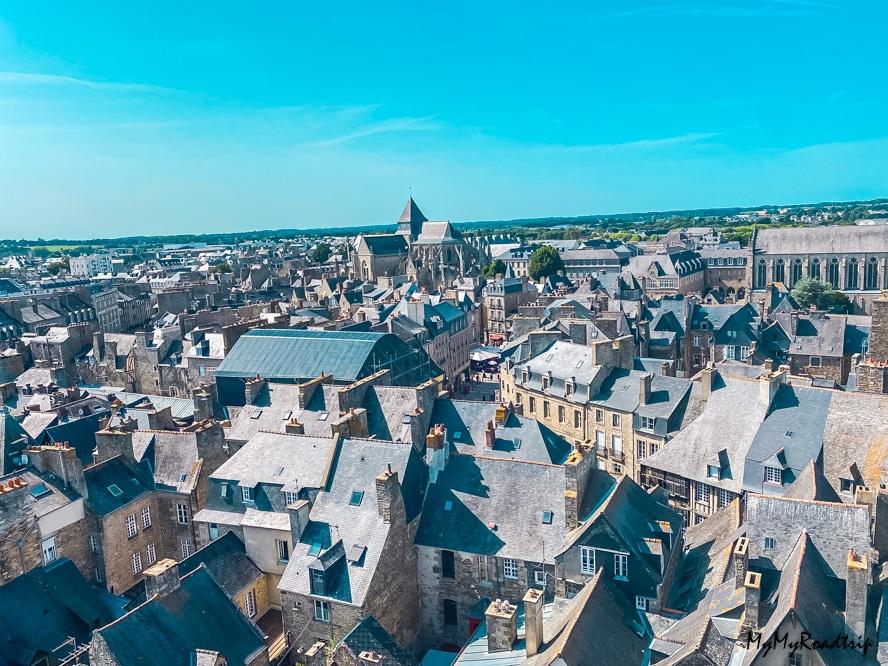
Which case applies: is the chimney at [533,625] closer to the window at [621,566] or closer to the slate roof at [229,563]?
the window at [621,566]

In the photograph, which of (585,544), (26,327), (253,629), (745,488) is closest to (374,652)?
(253,629)

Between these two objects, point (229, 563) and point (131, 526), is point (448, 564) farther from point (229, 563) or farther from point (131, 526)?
point (131, 526)

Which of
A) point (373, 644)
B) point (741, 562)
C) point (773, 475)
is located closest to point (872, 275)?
point (773, 475)

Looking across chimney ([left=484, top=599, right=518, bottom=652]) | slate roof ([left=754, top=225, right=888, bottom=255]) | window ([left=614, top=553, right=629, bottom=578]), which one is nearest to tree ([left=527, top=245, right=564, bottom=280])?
slate roof ([left=754, top=225, right=888, bottom=255])

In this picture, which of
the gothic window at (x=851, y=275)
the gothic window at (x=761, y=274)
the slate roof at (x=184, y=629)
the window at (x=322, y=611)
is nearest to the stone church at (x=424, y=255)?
the gothic window at (x=761, y=274)

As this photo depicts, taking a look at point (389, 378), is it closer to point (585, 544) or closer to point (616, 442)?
point (616, 442)

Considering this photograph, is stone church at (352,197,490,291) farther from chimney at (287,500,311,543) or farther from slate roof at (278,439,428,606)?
chimney at (287,500,311,543)
